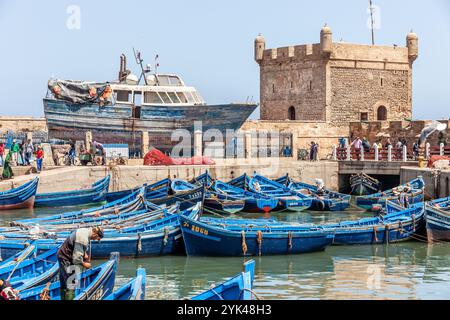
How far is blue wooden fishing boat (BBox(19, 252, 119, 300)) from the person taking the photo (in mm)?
11719

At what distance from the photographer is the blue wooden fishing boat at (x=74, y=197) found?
2808 cm

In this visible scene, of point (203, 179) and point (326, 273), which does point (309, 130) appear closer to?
point (203, 179)

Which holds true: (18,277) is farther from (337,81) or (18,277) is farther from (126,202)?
(337,81)

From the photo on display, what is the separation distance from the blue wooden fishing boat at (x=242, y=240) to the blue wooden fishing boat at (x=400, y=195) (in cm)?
780

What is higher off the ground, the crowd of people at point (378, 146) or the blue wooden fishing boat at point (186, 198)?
the crowd of people at point (378, 146)

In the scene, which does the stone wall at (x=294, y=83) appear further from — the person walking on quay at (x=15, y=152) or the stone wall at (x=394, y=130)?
the person walking on quay at (x=15, y=152)

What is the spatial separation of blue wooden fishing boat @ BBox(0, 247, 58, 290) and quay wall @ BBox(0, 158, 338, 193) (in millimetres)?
14237

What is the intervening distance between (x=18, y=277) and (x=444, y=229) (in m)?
12.0

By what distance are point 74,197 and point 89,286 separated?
17.3 meters

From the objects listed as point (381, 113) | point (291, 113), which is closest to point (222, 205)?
point (291, 113)

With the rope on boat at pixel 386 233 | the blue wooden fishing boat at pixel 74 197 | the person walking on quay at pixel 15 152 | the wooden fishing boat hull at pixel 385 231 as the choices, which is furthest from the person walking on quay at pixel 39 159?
the rope on boat at pixel 386 233

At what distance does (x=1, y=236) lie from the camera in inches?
686

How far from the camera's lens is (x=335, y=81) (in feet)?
146

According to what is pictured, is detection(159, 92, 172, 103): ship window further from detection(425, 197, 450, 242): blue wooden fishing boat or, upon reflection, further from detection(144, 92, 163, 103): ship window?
detection(425, 197, 450, 242): blue wooden fishing boat
